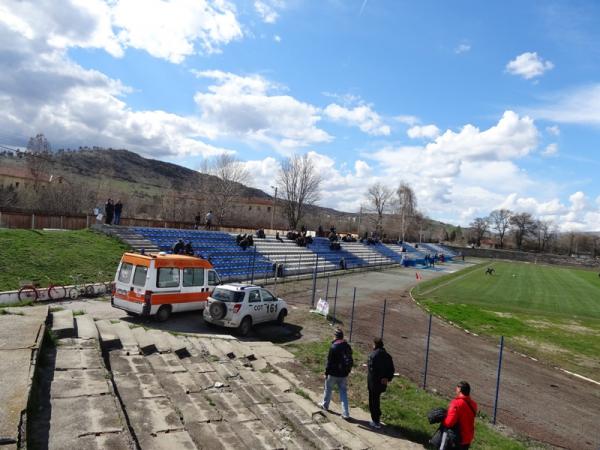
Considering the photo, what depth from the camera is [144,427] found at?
6.30 m

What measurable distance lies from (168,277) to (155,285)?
0.63 m

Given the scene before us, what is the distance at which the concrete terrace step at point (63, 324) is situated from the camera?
9.25 m

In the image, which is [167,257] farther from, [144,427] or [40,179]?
[40,179]

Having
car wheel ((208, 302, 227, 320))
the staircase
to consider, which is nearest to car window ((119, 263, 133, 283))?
car wheel ((208, 302, 227, 320))

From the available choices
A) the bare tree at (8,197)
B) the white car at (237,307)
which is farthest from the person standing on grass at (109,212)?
the bare tree at (8,197)

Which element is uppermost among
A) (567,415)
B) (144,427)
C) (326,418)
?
(144,427)

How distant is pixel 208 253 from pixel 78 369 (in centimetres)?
2322

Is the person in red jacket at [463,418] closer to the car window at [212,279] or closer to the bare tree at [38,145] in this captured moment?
the car window at [212,279]

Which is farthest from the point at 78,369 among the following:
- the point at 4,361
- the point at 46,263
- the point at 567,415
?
the point at 46,263

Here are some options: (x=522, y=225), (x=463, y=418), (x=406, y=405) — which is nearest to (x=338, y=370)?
(x=406, y=405)

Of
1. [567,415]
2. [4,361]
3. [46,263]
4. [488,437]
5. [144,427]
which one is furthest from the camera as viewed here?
[46,263]

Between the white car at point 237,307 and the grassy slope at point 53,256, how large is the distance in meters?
8.04

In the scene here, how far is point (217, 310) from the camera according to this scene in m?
15.5

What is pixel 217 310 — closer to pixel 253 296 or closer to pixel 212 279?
pixel 253 296
